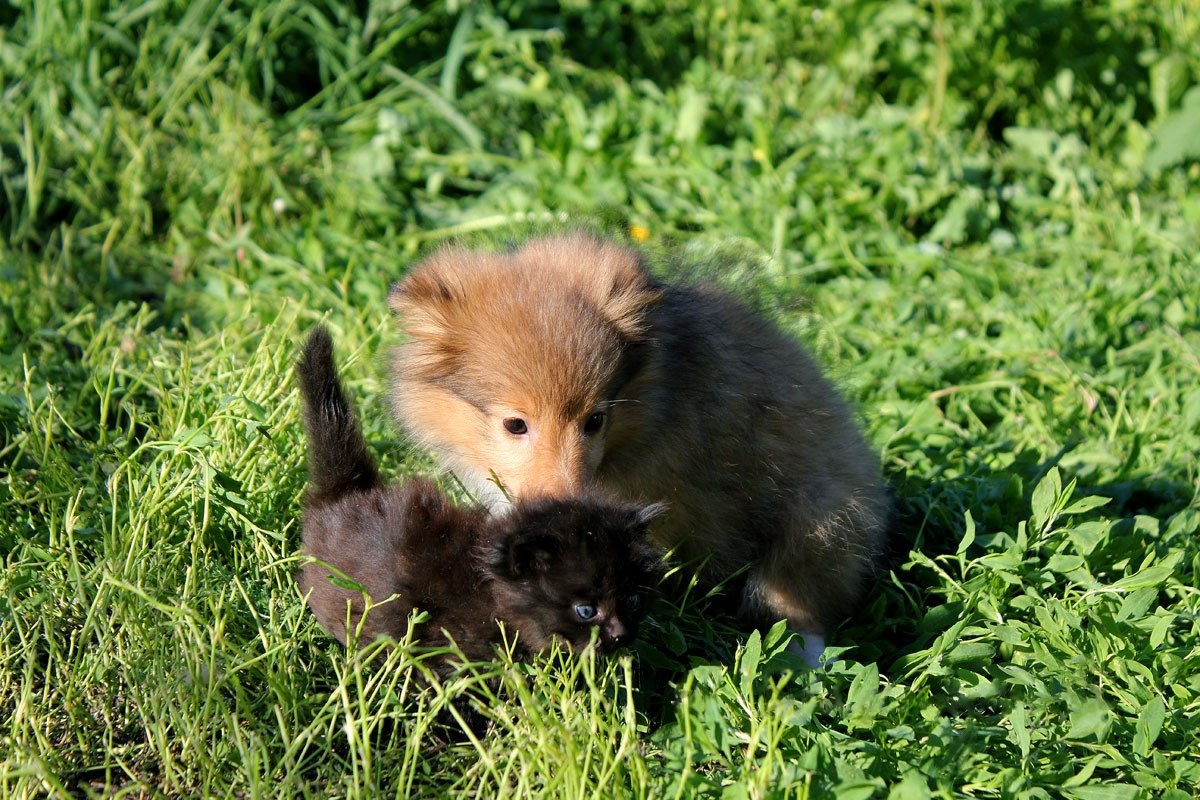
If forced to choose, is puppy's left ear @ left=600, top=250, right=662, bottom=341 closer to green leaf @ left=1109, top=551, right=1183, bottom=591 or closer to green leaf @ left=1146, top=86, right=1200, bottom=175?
green leaf @ left=1109, top=551, right=1183, bottom=591

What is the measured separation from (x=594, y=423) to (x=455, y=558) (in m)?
0.60

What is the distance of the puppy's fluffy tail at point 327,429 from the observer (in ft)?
11.7

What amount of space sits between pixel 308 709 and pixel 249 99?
14.3 feet

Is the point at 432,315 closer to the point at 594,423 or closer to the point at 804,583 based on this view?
the point at 594,423

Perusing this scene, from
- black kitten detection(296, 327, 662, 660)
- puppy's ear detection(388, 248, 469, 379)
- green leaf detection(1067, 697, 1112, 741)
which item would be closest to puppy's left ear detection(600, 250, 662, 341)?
puppy's ear detection(388, 248, 469, 379)

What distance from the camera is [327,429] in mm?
3594

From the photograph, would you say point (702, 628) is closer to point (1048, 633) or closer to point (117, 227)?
point (1048, 633)

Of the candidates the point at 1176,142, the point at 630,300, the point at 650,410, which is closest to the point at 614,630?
the point at 650,410

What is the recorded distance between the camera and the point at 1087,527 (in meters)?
3.96

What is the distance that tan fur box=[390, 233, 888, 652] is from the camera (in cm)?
355

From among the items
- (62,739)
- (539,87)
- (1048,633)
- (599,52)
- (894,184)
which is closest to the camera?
(62,739)

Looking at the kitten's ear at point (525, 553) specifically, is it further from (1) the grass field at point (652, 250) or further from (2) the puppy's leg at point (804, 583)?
(2) the puppy's leg at point (804, 583)

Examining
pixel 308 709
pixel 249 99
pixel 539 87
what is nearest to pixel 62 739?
pixel 308 709

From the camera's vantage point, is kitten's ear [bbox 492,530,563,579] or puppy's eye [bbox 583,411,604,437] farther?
puppy's eye [bbox 583,411,604,437]
